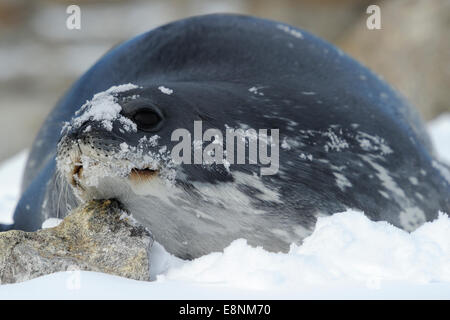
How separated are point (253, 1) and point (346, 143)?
406 inches

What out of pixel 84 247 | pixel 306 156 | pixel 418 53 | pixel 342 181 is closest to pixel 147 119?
pixel 84 247

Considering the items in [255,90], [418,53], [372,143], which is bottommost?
[372,143]

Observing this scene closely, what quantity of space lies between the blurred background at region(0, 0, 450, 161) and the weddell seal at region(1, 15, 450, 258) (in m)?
4.29

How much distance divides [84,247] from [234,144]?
590 mm

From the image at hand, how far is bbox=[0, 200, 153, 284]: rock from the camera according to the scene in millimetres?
2061

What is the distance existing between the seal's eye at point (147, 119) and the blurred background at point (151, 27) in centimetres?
546

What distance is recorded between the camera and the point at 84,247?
7.18 feet

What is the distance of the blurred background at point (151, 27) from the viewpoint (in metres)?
7.62

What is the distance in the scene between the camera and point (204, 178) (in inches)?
93.4

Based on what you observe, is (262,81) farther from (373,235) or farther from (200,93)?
(373,235)

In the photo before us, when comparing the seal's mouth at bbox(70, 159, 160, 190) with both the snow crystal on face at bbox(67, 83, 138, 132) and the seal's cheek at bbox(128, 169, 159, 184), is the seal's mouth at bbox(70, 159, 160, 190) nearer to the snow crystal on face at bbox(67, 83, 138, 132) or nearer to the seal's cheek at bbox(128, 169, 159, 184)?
the seal's cheek at bbox(128, 169, 159, 184)

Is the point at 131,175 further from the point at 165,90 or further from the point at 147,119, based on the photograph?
the point at 165,90
